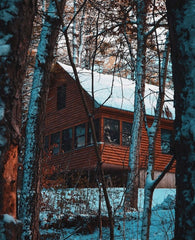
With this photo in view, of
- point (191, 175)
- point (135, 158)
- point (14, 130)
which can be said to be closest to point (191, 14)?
point (191, 175)

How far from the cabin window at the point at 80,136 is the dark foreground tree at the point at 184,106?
17447 millimetres

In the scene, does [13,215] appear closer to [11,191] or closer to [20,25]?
[11,191]

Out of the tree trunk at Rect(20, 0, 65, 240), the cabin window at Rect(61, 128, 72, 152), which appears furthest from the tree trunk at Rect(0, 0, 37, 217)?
the cabin window at Rect(61, 128, 72, 152)

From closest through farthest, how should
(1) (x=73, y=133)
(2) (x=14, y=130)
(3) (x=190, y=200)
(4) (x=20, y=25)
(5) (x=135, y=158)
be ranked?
(3) (x=190, y=200) → (2) (x=14, y=130) → (4) (x=20, y=25) → (5) (x=135, y=158) → (1) (x=73, y=133)

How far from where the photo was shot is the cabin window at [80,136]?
63.1 ft

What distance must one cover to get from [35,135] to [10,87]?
369cm

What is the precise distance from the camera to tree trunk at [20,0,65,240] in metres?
5.07

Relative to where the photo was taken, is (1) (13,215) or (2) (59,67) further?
(2) (59,67)

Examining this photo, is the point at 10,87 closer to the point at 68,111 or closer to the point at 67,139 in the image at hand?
the point at 67,139

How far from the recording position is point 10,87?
187 cm

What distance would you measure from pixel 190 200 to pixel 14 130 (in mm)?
971

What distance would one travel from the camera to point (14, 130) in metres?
1.87

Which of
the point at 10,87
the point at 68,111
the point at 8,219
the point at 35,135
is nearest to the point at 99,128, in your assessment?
the point at 68,111

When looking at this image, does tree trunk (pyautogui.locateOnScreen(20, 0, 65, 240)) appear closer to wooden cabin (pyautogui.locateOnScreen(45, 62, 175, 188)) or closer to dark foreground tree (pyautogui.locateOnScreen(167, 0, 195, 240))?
dark foreground tree (pyautogui.locateOnScreen(167, 0, 195, 240))
